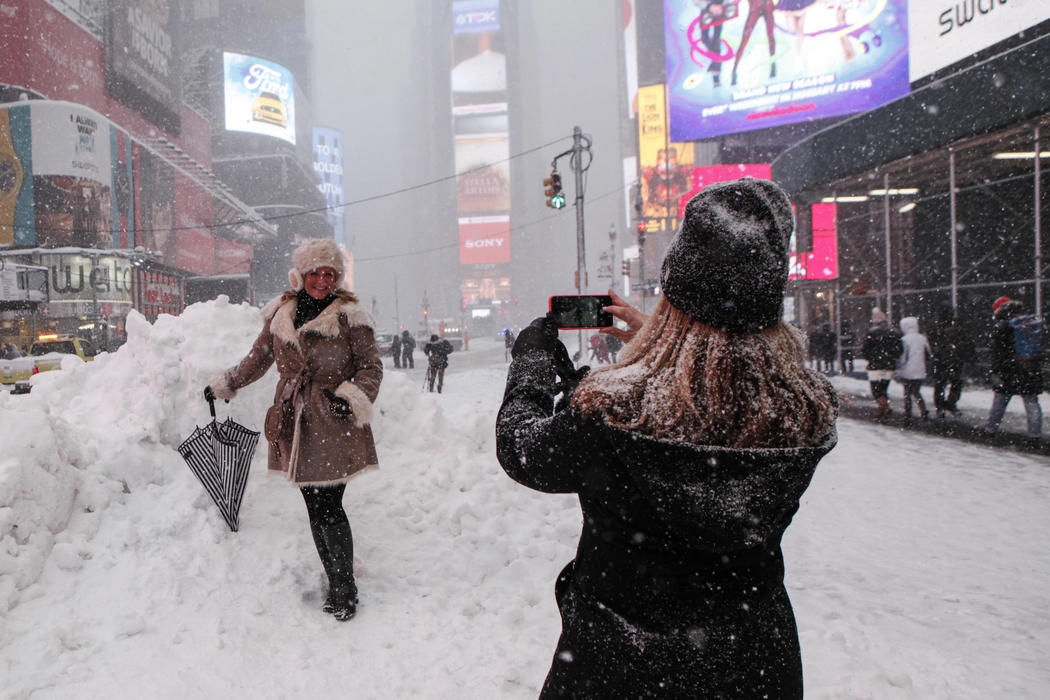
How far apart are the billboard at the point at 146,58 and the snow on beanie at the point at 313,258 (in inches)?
2080

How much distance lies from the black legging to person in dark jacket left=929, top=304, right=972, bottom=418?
11347mm

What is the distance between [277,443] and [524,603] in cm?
168

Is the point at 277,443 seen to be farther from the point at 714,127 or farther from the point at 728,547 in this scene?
the point at 714,127

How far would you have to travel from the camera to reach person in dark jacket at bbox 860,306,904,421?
11008 mm

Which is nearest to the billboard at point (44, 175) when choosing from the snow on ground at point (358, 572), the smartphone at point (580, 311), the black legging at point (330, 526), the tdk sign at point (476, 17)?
the snow on ground at point (358, 572)

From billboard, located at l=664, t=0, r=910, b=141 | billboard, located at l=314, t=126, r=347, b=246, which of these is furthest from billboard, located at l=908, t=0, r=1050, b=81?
billboard, located at l=314, t=126, r=347, b=246

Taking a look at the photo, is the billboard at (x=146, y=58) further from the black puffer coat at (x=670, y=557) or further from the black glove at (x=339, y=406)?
the black puffer coat at (x=670, y=557)

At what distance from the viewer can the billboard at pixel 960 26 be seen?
16406mm

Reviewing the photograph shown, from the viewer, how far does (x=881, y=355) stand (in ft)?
36.7

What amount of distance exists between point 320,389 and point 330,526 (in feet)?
2.36

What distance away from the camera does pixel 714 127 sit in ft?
94.3

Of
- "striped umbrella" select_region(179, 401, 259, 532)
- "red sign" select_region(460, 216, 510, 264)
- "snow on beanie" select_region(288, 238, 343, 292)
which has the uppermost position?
"red sign" select_region(460, 216, 510, 264)

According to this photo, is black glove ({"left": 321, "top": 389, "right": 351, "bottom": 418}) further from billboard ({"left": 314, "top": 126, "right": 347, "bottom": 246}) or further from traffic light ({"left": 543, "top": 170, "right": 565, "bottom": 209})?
billboard ({"left": 314, "top": 126, "right": 347, "bottom": 246})

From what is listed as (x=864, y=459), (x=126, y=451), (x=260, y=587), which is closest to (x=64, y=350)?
(x=126, y=451)
